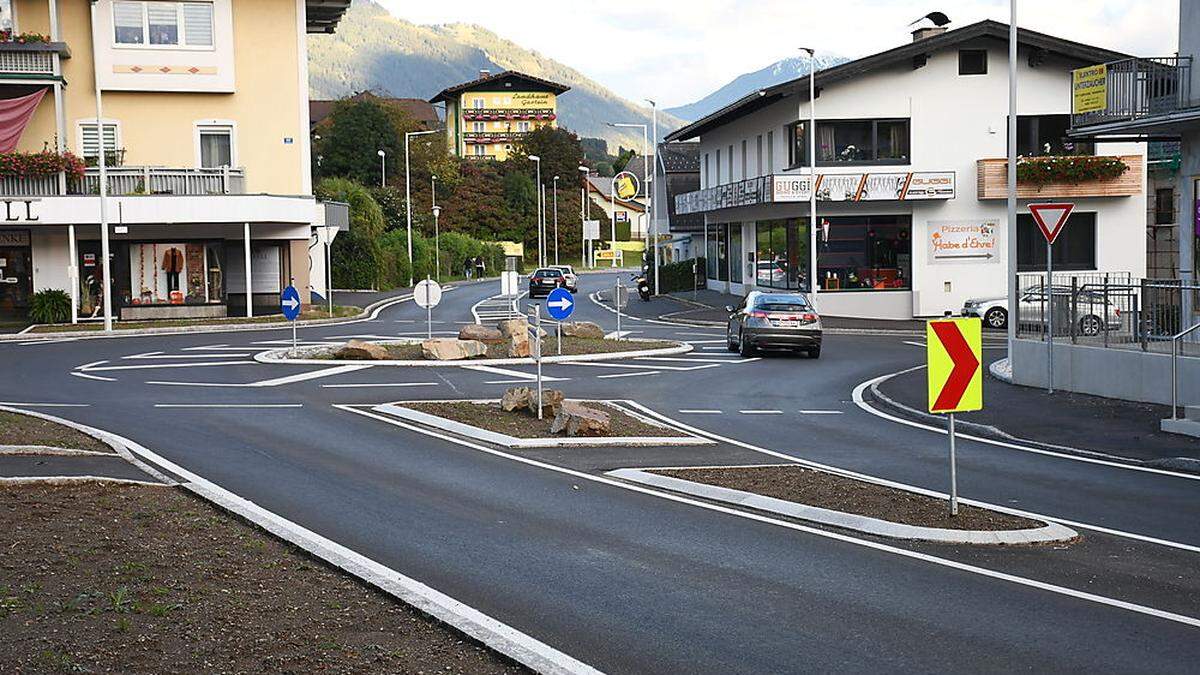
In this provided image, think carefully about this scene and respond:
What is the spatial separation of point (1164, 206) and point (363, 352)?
3741cm

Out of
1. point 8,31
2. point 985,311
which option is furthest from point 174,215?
point 985,311

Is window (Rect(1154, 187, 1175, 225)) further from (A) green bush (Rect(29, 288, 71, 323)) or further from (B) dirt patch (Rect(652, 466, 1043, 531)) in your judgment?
(B) dirt patch (Rect(652, 466, 1043, 531))

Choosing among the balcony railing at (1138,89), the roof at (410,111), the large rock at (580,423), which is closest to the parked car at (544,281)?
the balcony railing at (1138,89)

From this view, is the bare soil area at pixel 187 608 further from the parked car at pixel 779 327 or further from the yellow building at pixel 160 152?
the yellow building at pixel 160 152

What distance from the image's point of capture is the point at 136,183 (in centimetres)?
4178

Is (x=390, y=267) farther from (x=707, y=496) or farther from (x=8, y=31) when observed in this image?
(x=707, y=496)

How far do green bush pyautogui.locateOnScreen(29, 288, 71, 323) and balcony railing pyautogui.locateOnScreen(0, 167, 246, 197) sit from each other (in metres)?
3.09

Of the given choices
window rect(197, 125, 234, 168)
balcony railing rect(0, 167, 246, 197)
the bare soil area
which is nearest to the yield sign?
the bare soil area

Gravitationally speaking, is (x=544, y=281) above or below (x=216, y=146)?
below

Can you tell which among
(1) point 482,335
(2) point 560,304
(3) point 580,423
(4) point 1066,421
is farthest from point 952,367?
(1) point 482,335

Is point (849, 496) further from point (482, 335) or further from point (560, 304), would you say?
point (482, 335)

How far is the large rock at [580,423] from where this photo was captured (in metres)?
16.8

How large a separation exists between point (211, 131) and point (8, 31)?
693 cm

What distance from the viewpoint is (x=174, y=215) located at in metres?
41.4
